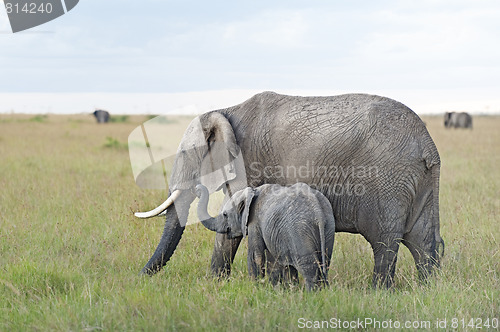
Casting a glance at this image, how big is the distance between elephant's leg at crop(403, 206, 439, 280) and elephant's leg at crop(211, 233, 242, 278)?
170 centimetres

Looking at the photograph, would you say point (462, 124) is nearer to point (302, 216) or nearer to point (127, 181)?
point (127, 181)

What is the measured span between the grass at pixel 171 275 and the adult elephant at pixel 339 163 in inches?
15.9

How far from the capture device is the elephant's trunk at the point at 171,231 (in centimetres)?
568

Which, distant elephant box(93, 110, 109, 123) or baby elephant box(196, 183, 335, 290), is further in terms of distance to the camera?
distant elephant box(93, 110, 109, 123)

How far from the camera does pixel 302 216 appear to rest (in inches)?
182

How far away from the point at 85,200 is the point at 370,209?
5687 mm

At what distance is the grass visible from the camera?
4141mm

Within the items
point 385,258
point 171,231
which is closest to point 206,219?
point 171,231

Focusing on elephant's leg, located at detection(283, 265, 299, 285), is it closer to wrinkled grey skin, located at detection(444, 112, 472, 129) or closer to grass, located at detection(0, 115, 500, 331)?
grass, located at detection(0, 115, 500, 331)

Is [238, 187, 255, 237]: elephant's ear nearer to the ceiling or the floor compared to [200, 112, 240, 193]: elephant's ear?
nearer to the floor

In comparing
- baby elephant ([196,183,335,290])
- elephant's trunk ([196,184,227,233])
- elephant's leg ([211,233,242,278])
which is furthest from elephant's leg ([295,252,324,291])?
elephant's leg ([211,233,242,278])

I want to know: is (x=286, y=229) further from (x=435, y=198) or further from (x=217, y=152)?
(x=435, y=198)

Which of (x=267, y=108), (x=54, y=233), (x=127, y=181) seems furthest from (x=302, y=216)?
(x=127, y=181)

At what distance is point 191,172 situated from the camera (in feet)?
18.9
